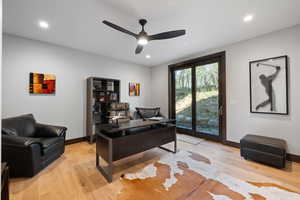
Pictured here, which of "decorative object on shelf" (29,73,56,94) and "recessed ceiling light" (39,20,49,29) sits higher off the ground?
"recessed ceiling light" (39,20,49,29)

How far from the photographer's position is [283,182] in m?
2.02

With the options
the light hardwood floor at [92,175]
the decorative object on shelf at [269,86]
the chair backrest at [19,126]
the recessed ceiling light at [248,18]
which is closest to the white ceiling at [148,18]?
the recessed ceiling light at [248,18]

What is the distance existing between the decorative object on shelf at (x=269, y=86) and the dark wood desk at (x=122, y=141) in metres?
2.17

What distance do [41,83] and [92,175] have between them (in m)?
2.54

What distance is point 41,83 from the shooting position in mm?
3227

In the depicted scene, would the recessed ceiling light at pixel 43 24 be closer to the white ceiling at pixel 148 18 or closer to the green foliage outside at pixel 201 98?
the white ceiling at pixel 148 18

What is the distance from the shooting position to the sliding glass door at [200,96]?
3.76 meters

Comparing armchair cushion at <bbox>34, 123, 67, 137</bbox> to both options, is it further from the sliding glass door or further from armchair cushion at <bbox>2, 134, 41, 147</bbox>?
the sliding glass door

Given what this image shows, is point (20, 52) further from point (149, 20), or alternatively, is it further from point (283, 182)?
point (283, 182)

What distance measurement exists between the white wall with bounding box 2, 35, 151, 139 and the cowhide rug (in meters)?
2.51

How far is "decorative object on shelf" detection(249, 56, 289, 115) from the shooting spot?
107 inches

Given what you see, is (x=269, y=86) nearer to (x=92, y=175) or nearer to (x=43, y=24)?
(x=92, y=175)

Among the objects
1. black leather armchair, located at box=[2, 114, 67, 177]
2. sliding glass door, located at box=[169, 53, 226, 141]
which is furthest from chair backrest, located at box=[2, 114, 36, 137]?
sliding glass door, located at box=[169, 53, 226, 141]

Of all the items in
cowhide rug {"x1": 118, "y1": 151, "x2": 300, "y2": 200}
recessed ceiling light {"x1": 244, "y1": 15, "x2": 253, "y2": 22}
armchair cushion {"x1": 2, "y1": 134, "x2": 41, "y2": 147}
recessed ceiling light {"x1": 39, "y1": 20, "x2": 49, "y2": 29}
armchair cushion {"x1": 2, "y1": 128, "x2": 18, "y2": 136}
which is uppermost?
recessed ceiling light {"x1": 39, "y1": 20, "x2": 49, "y2": 29}
